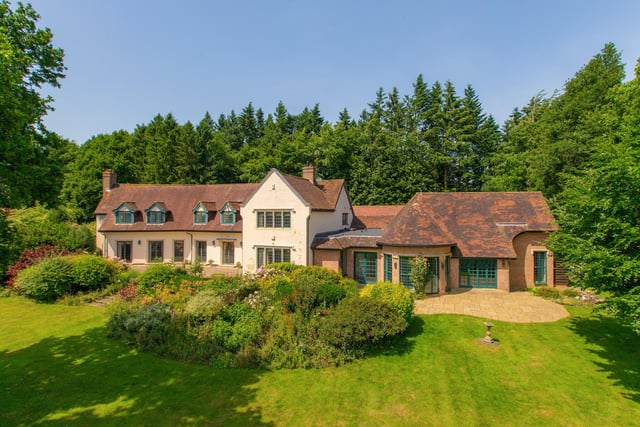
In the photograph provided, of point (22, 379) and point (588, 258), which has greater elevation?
point (588, 258)

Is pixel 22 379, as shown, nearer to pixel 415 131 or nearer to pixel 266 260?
pixel 266 260

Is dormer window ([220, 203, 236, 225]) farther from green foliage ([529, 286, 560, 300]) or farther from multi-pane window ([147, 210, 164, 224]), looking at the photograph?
green foliage ([529, 286, 560, 300])

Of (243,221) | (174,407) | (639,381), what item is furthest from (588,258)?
(243,221)

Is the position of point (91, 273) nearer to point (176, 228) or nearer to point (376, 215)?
point (176, 228)

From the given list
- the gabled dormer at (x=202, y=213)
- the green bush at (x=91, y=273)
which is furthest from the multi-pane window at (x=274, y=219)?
the green bush at (x=91, y=273)

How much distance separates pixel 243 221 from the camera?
27.9 m

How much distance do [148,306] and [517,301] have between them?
22.0m

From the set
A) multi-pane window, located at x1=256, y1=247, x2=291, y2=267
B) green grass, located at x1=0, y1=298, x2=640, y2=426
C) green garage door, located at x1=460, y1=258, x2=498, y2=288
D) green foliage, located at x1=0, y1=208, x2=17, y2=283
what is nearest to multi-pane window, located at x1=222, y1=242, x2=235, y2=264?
multi-pane window, located at x1=256, y1=247, x2=291, y2=267

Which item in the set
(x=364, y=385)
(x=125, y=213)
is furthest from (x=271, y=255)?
(x=364, y=385)

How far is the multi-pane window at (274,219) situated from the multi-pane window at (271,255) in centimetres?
195

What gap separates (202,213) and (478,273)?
24.5m

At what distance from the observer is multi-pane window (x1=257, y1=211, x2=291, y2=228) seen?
26.7 metres

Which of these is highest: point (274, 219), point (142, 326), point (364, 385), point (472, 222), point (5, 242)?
point (274, 219)

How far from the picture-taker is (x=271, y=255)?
2712cm
